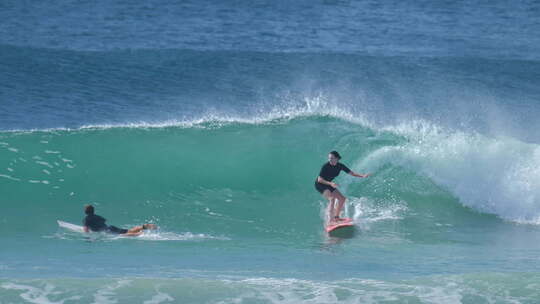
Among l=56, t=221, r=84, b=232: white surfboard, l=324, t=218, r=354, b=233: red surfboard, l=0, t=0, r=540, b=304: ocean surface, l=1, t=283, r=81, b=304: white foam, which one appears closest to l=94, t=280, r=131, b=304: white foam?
l=0, t=0, r=540, b=304: ocean surface

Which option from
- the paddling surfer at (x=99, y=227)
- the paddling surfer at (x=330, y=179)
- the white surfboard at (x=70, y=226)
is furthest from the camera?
the paddling surfer at (x=330, y=179)

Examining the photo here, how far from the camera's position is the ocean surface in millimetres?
11898

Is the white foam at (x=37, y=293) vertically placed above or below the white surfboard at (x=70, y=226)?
below

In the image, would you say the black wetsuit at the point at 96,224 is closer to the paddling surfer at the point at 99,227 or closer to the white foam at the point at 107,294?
the paddling surfer at the point at 99,227

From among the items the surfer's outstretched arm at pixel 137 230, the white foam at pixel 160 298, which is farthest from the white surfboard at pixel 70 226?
the white foam at pixel 160 298

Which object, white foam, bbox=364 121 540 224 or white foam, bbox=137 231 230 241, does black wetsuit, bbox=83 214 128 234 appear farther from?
white foam, bbox=364 121 540 224

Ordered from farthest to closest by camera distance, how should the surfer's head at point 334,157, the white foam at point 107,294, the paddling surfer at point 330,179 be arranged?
the paddling surfer at point 330,179 → the surfer's head at point 334,157 → the white foam at point 107,294

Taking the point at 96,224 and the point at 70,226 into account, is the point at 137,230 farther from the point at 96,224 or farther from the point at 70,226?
the point at 70,226

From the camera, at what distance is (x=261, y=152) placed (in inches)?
760

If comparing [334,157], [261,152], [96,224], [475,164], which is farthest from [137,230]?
[475,164]

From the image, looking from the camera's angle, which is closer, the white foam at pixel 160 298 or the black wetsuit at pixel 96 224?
the white foam at pixel 160 298

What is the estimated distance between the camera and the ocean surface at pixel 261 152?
11898 mm

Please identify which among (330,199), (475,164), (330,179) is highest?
(475,164)

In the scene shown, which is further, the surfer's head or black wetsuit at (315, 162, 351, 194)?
black wetsuit at (315, 162, 351, 194)
